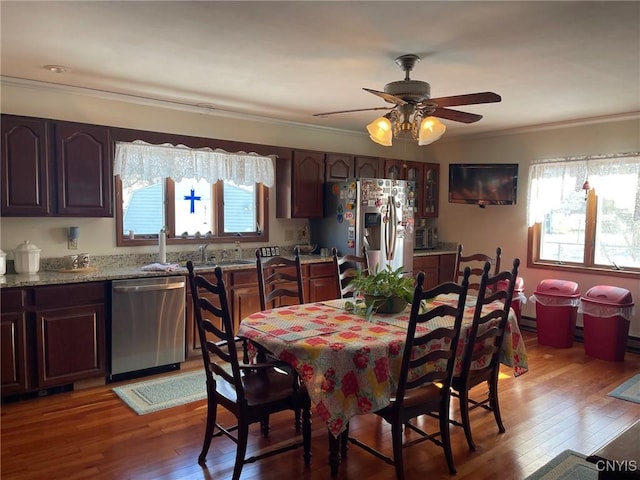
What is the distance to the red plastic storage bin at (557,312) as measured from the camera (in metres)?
4.93

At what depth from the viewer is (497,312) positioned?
8.99 ft

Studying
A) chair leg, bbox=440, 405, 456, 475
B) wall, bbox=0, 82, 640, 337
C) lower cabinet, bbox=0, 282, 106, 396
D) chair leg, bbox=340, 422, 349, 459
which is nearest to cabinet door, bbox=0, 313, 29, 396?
lower cabinet, bbox=0, 282, 106, 396

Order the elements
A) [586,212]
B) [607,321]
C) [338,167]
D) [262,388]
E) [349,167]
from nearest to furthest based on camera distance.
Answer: [262,388] → [607,321] → [586,212] → [338,167] → [349,167]

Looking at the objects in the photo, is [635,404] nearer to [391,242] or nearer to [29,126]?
[391,242]

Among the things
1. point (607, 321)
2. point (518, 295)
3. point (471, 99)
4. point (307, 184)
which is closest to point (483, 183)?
point (518, 295)

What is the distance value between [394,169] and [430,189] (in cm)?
74

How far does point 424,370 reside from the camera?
261 centimetres

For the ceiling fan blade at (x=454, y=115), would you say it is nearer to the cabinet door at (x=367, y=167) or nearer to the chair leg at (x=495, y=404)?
the chair leg at (x=495, y=404)

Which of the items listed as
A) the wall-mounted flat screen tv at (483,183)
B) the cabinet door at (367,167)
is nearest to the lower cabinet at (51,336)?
the cabinet door at (367,167)

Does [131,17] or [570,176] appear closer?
[131,17]

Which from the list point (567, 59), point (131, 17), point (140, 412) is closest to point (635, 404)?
point (567, 59)

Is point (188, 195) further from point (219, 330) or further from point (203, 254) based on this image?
point (219, 330)

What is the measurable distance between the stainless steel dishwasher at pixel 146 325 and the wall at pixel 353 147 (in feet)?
2.27

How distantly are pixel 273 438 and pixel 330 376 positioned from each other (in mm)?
986
